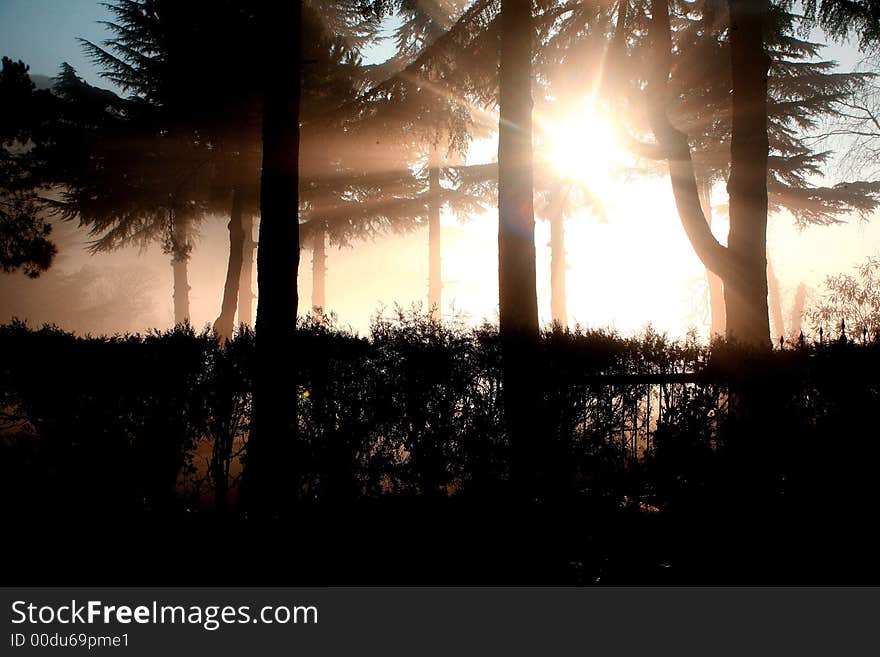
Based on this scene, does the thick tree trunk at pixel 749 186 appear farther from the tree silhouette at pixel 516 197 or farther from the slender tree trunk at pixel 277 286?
the slender tree trunk at pixel 277 286

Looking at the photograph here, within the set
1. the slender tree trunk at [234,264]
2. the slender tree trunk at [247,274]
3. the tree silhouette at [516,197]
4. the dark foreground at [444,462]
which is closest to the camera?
the dark foreground at [444,462]

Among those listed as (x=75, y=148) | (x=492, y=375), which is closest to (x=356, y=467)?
(x=492, y=375)

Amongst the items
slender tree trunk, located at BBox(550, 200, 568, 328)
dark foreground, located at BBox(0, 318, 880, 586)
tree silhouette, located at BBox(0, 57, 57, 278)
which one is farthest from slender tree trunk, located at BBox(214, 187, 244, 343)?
slender tree trunk, located at BBox(550, 200, 568, 328)

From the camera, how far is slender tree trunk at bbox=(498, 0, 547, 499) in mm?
5113

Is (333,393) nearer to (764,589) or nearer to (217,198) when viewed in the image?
(764,589)

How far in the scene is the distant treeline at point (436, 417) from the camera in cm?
442

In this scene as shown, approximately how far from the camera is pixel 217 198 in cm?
1502

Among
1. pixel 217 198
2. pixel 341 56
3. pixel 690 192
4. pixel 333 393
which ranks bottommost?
pixel 333 393

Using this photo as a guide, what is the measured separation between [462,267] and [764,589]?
83.9ft

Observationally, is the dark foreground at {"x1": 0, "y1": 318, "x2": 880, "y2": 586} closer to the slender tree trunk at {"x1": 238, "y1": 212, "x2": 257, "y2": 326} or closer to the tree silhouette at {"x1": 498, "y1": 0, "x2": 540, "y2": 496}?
the tree silhouette at {"x1": 498, "y1": 0, "x2": 540, "y2": 496}

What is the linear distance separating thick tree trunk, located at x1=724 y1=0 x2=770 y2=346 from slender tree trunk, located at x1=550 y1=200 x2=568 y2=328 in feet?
43.2

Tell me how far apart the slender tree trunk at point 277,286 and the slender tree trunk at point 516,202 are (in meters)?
2.22

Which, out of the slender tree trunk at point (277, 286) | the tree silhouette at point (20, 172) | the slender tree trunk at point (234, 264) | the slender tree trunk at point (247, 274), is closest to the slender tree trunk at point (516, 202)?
the slender tree trunk at point (277, 286)

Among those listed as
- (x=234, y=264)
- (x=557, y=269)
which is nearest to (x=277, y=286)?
(x=234, y=264)
